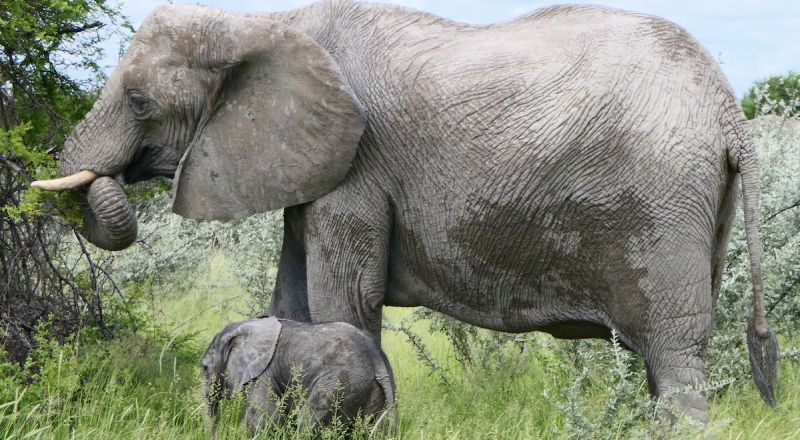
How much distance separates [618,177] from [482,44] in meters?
0.77

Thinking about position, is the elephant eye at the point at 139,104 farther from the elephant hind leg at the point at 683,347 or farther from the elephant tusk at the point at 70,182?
the elephant hind leg at the point at 683,347

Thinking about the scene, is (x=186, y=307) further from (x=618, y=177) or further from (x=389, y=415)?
(x=618, y=177)

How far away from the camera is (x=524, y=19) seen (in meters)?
4.39

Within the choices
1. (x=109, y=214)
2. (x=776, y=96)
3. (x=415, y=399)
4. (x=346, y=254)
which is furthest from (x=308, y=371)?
(x=776, y=96)

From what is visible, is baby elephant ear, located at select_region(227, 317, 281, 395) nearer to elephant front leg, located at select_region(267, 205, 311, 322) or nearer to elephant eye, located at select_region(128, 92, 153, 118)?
elephant front leg, located at select_region(267, 205, 311, 322)

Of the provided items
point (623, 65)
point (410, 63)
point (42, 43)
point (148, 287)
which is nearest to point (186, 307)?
point (148, 287)

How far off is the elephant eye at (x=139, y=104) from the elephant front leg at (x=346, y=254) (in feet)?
2.44

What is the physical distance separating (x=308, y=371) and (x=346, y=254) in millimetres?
492

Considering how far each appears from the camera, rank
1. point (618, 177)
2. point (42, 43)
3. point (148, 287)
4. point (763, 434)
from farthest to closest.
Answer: point (148, 287), point (42, 43), point (763, 434), point (618, 177)

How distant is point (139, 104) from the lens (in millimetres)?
4207

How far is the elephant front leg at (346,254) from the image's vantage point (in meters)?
4.17

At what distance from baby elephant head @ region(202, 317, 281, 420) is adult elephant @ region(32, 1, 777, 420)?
28cm

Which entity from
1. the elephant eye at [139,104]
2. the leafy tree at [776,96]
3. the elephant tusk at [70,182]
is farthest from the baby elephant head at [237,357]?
the leafy tree at [776,96]

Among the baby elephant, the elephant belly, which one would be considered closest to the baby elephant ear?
the baby elephant
